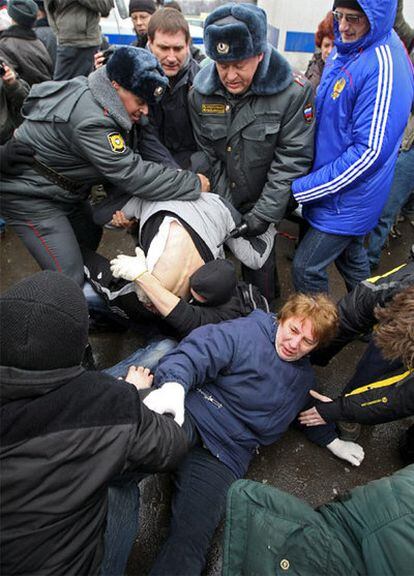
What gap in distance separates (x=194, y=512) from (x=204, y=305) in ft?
3.22

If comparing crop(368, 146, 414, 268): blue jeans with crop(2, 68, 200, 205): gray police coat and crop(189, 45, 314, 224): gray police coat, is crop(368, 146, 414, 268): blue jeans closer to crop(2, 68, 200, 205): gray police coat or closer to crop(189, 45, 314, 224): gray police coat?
crop(189, 45, 314, 224): gray police coat

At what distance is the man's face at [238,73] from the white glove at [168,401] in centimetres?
160

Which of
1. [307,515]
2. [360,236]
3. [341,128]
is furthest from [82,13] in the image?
[307,515]

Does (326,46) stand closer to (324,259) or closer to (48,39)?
(324,259)

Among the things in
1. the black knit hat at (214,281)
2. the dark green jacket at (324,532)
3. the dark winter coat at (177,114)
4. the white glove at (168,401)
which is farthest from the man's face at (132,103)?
the dark green jacket at (324,532)

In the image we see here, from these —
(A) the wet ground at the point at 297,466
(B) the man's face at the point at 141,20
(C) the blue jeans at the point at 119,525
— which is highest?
(B) the man's face at the point at 141,20

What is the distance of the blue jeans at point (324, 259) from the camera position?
2.46 meters

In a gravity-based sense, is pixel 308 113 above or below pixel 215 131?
above

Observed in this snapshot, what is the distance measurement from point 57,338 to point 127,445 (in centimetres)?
38

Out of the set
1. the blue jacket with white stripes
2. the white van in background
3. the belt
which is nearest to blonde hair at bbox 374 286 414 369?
the blue jacket with white stripes

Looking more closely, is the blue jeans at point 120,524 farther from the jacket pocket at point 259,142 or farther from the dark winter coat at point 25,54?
the dark winter coat at point 25,54

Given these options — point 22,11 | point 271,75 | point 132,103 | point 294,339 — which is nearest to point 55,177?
point 132,103

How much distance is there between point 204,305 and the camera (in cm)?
216

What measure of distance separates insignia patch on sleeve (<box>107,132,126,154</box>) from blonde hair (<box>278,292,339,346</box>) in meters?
1.21
